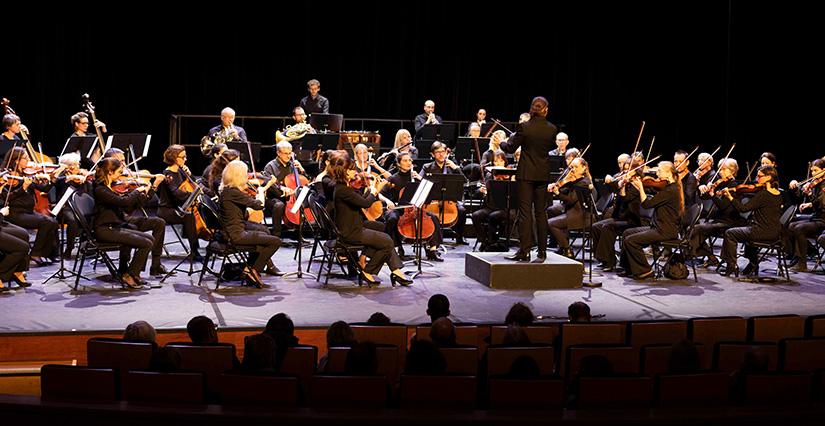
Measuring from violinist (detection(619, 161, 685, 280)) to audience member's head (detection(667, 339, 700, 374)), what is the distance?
4669mm

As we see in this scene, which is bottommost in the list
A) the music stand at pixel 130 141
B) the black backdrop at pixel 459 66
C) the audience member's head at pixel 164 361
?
the audience member's head at pixel 164 361

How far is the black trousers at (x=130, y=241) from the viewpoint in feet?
26.1

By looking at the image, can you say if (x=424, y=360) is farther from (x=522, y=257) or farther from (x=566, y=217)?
(x=566, y=217)

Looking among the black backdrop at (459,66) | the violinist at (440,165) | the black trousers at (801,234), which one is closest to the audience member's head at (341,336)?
the violinist at (440,165)

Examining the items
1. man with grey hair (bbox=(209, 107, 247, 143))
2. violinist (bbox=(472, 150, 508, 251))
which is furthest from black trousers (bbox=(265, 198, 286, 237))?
violinist (bbox=(472, 150, 508, 251))

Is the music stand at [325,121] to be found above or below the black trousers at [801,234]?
above

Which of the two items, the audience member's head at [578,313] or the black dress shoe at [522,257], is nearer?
the audience member's head at [578,313]

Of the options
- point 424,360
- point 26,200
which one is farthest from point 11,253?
point 424,360

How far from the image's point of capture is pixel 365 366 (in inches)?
166

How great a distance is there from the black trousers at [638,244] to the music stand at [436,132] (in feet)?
16.5

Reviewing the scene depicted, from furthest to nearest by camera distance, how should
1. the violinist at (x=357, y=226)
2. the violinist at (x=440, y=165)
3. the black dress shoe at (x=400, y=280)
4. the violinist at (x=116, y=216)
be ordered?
the violinist at (x=440, y=165) → the black dress shoe at (x=400, y=280) → the violinist at (x=357, y=226) → the violinist at (x=116, y=216)

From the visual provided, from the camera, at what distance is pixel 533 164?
8.41 m

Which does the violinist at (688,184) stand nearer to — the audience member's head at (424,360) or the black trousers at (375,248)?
the black trousers at (375,248)

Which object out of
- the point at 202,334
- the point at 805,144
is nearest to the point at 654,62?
the point at 805,144
